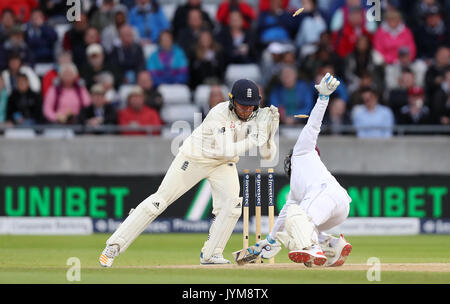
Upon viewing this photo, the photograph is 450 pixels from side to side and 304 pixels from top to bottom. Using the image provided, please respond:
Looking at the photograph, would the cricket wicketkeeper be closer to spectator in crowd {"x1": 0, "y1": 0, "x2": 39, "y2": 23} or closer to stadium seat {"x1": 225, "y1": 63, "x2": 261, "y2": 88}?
stadium seat {"x1": 225, "y1": 63, "x2": 261, "y2": 88}

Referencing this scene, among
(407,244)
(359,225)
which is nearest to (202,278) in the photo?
(407,244)

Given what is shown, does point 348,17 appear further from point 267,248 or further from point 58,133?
point 267,248

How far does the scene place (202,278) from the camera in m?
9.41

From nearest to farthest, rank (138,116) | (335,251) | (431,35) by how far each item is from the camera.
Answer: (335,251)
(138,116)
(431,35)

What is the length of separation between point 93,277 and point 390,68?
29.3 feet

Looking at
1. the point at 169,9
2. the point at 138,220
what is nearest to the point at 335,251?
the point at 138,220

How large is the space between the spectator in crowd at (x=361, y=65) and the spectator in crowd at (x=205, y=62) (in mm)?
1982

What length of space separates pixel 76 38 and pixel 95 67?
0.90m

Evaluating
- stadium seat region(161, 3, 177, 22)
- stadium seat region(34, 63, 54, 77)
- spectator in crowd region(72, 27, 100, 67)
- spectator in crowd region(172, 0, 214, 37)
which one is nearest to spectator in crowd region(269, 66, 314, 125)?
spectator in crowd region(172, 0, 214, 37)

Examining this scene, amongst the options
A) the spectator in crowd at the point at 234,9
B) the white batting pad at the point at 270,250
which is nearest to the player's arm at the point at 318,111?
the white batting pad at the point at 270,250

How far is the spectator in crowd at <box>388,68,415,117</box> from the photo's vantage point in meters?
16.6

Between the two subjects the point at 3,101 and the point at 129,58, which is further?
the point at 129,58

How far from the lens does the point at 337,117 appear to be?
16.5 meters
